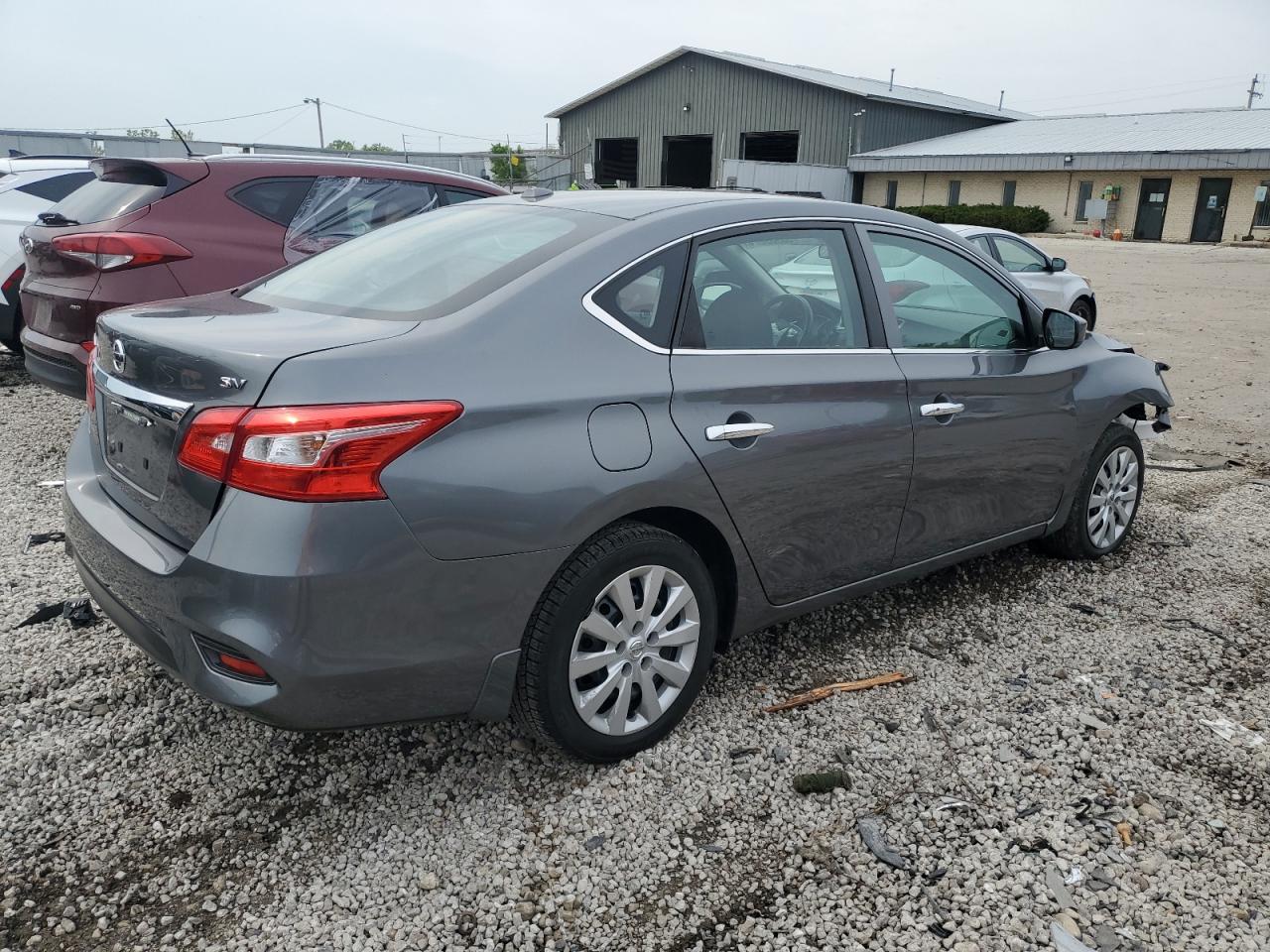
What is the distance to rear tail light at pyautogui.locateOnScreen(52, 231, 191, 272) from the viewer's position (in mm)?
5113

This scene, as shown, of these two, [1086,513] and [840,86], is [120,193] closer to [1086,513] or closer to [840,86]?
[1086,513]

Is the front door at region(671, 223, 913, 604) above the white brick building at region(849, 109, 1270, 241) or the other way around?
the other way around

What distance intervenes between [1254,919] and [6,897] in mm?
3038

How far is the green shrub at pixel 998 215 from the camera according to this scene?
129 ft

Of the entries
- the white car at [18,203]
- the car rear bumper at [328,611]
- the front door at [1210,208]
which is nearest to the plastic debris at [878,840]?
the car rear bumper at [328,611]

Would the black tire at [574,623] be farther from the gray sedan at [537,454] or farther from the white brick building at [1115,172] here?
the white brick building at [1115,172]

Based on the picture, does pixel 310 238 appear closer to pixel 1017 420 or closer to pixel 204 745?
pixel 204 745

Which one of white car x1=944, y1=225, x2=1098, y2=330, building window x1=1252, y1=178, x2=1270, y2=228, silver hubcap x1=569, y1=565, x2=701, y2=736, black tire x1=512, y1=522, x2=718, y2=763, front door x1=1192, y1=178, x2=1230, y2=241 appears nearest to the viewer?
black tire x1=512, y1=522, x2=718, y2=763

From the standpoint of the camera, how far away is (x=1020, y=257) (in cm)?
1184

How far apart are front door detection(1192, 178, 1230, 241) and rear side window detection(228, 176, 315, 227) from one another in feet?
128

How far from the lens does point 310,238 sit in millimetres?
5805

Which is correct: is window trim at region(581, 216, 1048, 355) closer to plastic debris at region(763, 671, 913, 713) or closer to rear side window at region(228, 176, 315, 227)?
plastic debris at region(763, 671, 913, 713)

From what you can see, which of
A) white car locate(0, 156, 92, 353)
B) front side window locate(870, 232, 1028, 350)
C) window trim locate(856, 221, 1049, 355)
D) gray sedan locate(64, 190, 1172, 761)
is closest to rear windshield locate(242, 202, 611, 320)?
gray sedan locate(64, 190, 1172, 761)

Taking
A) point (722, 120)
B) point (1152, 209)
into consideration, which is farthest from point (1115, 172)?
point (722, 120)
